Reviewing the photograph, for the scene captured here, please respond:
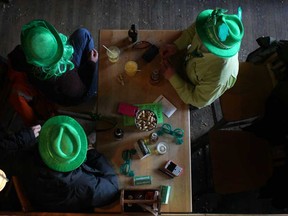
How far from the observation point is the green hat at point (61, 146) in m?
1.83

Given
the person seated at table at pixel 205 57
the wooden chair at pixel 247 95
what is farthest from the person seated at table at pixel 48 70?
the wooden chair at pixel 247 95

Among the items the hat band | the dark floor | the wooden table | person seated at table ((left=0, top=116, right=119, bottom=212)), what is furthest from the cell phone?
the dark floor

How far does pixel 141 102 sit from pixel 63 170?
2.06 ft

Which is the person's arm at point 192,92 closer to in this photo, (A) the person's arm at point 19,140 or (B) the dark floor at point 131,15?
(A) the person's arm at point 19,140

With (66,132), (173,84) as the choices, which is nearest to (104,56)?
(173,84)

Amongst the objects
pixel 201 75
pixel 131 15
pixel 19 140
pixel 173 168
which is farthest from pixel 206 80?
pixel 131 15

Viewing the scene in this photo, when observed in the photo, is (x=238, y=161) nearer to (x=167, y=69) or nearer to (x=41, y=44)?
(x=167, y=69)

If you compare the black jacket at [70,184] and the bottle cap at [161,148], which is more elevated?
the bottle cap at [161,148]

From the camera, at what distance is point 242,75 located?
2605 millimetres

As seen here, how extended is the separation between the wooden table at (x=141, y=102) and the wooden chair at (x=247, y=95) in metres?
0.46

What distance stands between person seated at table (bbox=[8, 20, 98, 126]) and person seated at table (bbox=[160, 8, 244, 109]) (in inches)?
22.8

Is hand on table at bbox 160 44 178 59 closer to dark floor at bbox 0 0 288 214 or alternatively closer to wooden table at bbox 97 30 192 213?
wooden table at bbox 97 30 192 213

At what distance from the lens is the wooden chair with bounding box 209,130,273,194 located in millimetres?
2418

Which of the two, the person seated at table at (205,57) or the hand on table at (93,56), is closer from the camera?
the person seated at table at (205,57)
